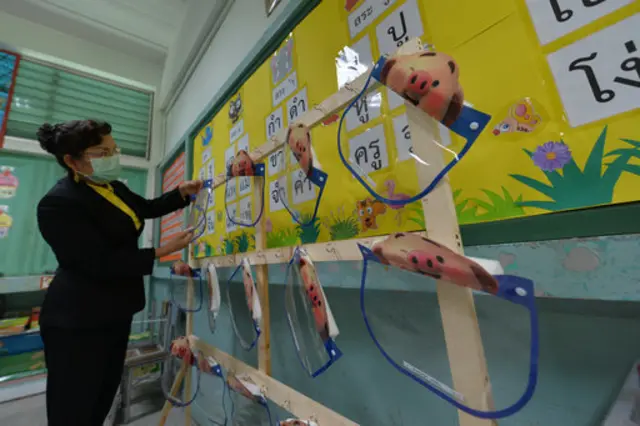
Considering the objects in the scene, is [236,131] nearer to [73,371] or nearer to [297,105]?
[297,105]

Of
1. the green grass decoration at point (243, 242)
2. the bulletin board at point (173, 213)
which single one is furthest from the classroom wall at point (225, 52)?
the green grass decoration at point (243, 242)

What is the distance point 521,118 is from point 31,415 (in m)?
2.45

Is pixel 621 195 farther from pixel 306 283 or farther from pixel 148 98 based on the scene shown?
pixel 148 98

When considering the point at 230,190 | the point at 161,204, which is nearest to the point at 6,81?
the point at 161,204

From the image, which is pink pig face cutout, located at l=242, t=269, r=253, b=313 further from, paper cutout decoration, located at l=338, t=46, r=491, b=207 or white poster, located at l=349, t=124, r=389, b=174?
paper cutout decoration, located at l=338, t=46, r=491, b=207

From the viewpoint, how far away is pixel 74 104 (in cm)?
234

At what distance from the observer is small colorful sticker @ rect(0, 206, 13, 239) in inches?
78.7

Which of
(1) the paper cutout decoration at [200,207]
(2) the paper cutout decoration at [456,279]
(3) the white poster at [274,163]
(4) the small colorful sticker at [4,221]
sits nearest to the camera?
(2) the paper cutout decoration at [456,279]

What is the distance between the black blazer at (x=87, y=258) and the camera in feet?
2.43

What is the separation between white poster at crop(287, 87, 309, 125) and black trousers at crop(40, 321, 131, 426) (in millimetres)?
865

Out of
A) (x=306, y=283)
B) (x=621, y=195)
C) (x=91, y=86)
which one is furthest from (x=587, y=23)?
(x=91, y=86)

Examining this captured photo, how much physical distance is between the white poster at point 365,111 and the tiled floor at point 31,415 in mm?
1554

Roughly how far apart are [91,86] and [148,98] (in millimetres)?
443

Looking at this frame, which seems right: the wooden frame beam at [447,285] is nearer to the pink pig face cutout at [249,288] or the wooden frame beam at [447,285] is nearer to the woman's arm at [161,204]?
the pink pig face cutout at [249,288]
